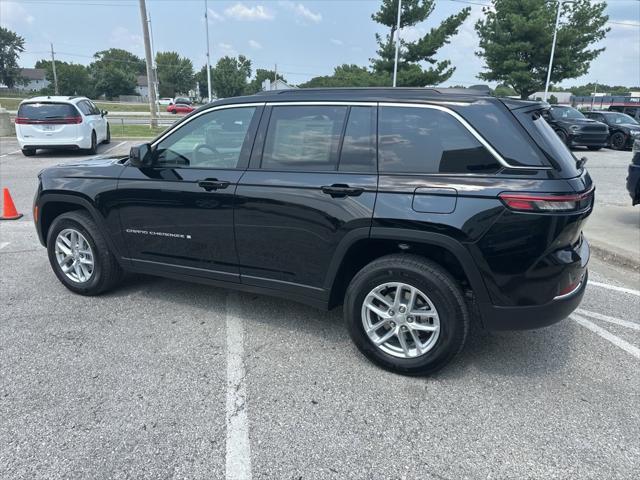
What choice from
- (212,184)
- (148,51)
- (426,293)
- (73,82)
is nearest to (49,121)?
(148,51)

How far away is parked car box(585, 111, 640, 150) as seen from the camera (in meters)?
19.3

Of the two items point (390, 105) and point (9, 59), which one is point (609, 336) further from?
point (9, 59)

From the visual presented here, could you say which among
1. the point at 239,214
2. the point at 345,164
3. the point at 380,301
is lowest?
the point at 380,301

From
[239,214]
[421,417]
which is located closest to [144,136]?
[239,214]

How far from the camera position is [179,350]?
11.4ft

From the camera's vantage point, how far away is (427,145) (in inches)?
121

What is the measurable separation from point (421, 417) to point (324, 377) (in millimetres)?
693

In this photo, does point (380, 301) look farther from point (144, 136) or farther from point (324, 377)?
point (144, 136)

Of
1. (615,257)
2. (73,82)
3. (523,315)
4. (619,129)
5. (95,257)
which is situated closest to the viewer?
(523,315)

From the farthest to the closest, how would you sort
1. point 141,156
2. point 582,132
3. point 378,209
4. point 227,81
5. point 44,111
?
point 227,81, point 582,132, point 44,111, point 141,156, point 378,209

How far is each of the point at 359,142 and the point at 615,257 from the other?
423 cm

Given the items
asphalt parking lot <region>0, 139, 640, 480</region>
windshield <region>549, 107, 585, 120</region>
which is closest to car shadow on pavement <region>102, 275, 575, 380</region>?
asphalt parking lot <region>0, 139, 640, 480</region>

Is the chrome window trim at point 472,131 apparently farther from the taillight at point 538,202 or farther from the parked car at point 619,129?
the parked car at point 619,129

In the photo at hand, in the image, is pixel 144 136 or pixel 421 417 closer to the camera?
pixel 421 417
